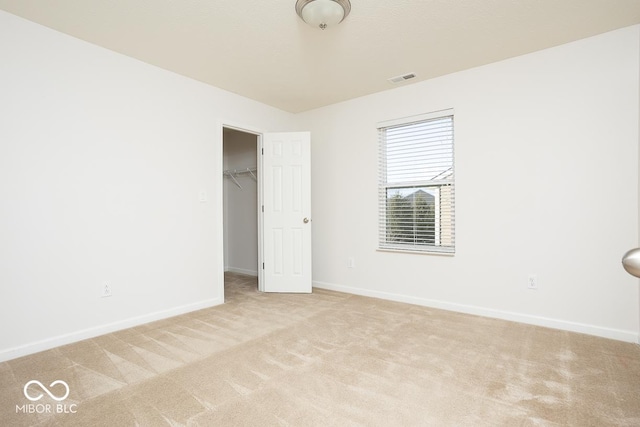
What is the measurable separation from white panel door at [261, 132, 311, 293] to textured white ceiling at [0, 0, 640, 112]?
39.2 inches

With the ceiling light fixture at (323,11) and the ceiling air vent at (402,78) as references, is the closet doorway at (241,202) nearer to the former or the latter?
the ceiling air vent at (402,78)

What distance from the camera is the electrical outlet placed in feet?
9.11

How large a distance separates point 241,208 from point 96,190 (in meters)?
2.99

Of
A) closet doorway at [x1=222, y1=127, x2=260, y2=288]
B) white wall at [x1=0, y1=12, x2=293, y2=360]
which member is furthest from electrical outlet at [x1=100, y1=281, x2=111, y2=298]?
closet doorway at [x1=222, y1=127, x2=260, y2=288]

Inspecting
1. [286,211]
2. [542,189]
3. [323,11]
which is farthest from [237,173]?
[542,189]

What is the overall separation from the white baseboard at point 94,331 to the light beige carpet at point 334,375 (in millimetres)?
78

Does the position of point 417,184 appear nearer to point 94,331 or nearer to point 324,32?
point 324,32

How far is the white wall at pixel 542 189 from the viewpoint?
2.59m

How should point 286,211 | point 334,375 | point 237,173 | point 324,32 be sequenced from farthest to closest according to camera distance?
point 237,173 → point 286,211 → point 324,32 → point 334,375

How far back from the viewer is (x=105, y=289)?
2.79 meters

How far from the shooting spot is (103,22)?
8.00ft

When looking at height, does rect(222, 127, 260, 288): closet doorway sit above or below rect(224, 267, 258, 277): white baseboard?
above

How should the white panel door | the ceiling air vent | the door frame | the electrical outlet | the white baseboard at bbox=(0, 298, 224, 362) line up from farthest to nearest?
1. the white panel door
2. the door frame
3. the ceiling air vent
4. the electrical outlet
5. the white baseboard at bbox=(0, 298, 224, 362)

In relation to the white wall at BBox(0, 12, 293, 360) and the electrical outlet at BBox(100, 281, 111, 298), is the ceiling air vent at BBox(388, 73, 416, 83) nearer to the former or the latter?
the white wall at BBox(0, 12, 293, 360)
